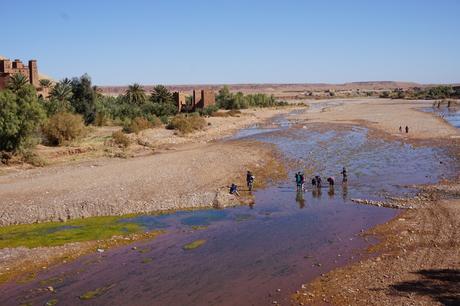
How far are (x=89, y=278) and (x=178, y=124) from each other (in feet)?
139

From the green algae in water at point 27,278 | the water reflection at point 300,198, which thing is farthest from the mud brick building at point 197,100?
the green algae in water at point 27,278

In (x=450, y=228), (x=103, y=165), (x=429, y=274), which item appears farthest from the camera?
(x=103, y=165)

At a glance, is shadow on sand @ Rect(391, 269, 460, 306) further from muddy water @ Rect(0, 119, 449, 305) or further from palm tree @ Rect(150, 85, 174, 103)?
palm tree @ Rect(150, 85, 174, 103)

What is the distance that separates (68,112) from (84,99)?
7582 millimetres

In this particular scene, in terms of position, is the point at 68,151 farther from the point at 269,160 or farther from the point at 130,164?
the point at 269,160

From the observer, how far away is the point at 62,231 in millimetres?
19781

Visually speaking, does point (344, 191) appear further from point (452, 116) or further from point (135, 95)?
point (452, 116)

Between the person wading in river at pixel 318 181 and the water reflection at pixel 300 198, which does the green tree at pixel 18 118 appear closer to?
the water reflection at pixel 300 198

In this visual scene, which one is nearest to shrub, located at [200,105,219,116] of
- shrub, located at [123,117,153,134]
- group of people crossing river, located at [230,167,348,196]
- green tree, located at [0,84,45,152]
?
shrub, located at [123,117,153,134]

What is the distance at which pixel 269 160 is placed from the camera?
124 feet

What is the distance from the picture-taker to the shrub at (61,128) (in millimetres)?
40938

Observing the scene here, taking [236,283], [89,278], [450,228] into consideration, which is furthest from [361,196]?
[89,278]

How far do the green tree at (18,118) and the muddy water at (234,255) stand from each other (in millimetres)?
15816

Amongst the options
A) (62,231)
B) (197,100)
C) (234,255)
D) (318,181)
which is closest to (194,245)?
(234,255)
